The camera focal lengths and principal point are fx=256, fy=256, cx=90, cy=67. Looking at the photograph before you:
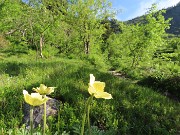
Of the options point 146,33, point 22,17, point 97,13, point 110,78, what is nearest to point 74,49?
point 97,13

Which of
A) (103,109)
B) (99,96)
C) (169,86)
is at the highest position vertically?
(99,96)

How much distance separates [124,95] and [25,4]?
1654 centimetres

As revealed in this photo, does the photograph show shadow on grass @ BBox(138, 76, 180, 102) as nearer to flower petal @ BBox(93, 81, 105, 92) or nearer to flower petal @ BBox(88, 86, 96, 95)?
flower petal @ BBox(93, 81, 105, 92)

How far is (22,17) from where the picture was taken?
68.5ft

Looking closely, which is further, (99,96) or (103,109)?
(103,109)

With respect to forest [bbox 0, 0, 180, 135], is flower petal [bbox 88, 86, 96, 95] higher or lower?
higher

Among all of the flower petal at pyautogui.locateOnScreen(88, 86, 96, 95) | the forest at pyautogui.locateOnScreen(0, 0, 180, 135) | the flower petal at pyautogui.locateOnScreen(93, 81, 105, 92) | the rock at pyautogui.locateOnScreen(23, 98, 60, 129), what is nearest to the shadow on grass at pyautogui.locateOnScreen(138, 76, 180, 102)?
the forest at pyautogui.locateOnScreen(0, 0, 180, 135)

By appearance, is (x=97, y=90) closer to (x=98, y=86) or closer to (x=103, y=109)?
(x=98, y=86)

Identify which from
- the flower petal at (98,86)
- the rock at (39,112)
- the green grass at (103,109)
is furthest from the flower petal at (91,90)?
the rock at (39,112)

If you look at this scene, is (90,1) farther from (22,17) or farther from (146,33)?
(146,33)

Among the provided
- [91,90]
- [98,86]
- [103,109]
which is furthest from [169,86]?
[91,90]

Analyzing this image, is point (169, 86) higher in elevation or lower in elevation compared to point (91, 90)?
lower

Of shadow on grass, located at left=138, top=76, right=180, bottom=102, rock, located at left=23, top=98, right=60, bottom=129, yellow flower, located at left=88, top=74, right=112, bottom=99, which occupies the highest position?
yellow flower, located at left=88, top=74, right=112, bottom=99

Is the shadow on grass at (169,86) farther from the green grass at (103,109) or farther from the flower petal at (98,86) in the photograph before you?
the flower petal at (98,86)
